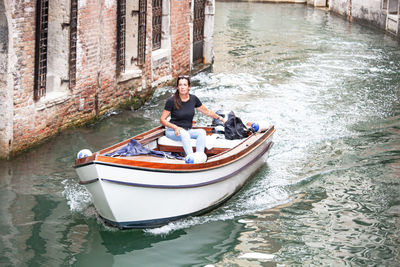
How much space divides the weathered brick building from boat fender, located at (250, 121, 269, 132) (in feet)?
9.84

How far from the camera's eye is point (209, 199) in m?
7.69

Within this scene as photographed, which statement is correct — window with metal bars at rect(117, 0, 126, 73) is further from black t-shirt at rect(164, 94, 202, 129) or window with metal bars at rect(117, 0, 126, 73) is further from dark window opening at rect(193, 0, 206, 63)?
dark window opening at rect(193, 0, 206, 63)

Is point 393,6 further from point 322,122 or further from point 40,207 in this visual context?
point 40,207

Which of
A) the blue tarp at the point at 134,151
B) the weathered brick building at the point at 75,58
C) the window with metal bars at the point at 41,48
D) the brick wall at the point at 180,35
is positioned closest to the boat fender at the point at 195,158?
the blue tarp at the point at 134,151

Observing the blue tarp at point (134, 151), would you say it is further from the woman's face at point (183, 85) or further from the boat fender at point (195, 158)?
the woman's face at point (183, 85)

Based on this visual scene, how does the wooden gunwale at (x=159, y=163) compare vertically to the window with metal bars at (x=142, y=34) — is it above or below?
below

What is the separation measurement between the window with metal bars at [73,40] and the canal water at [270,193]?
2.77 ft

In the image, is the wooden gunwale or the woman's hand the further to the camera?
the woman's hand

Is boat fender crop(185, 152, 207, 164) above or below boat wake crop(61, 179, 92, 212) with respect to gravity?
above

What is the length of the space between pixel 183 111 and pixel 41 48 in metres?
2.51

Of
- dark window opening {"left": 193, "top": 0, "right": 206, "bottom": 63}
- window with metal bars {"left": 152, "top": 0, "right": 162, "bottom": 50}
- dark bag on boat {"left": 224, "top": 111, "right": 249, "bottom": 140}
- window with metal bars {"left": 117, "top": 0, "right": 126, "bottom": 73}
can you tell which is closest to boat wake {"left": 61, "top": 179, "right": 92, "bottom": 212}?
dark bag on boat {"left": 224, "top": 111, "right": 249, "bottom": 140}

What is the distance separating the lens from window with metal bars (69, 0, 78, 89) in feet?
33.2

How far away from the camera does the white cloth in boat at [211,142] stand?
330 inches

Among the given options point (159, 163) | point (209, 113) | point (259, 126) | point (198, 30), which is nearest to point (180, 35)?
point (198, 30)
